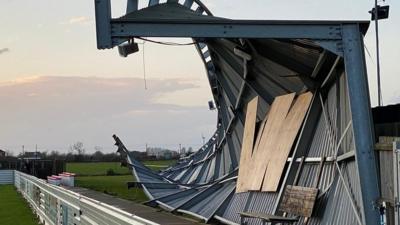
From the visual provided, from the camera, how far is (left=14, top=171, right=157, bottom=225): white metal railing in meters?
8.41

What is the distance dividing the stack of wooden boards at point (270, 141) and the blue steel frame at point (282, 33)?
2641 mm

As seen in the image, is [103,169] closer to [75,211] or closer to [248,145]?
[248,145]

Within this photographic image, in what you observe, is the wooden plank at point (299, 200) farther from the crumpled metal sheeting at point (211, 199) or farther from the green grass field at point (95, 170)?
the green grass field at point (95, 170)

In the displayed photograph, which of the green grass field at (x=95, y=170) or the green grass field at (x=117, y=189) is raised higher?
the green grass field at (x=95, y=170)

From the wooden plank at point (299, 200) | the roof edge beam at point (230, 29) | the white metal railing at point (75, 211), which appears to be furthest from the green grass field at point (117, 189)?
the roof edge beam at point (230, 29)

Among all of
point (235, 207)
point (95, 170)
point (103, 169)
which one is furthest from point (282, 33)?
point (103, 169)

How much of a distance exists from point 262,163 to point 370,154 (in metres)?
6.02

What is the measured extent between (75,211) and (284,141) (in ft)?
17.5

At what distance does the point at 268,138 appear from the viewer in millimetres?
16812

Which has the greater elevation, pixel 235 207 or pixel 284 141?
pixel 284 141

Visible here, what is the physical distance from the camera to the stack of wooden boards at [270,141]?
15.0m

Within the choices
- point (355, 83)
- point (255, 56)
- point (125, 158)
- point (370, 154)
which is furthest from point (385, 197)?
point (125, 158)

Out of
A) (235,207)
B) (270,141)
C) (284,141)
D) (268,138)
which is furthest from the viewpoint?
(235,207)

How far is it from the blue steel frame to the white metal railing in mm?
2959
